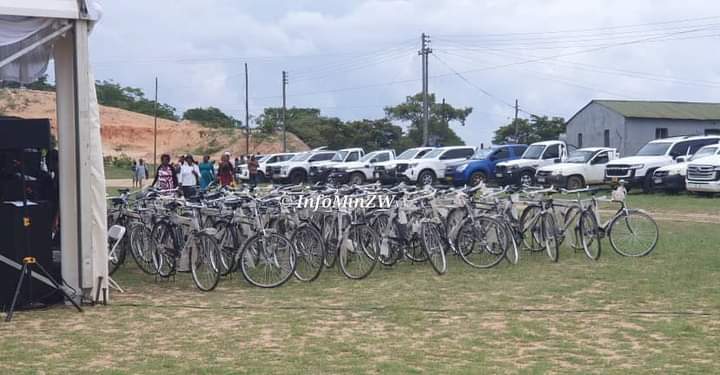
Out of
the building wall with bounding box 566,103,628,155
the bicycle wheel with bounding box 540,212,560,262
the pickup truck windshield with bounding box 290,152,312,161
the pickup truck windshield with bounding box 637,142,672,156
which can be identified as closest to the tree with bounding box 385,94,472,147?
the building wall with bounding box 566,103,628,155

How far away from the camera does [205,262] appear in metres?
10.1

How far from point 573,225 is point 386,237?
2.83m

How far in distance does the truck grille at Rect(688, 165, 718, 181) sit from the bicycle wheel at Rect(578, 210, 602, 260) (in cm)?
1405

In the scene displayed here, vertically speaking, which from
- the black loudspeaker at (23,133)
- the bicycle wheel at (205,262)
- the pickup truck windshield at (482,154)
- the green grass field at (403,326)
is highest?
the pickup truck windshield at (482,154)

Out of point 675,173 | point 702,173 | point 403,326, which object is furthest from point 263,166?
point 403,326

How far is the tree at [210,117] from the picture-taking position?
90.0m

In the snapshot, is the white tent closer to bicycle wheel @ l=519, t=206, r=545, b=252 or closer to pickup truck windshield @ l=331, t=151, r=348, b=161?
bicycle wheel @ l=519, t=206, r=545, b=252

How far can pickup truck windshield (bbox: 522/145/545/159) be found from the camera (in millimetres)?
31766

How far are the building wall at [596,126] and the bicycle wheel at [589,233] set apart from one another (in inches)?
1462

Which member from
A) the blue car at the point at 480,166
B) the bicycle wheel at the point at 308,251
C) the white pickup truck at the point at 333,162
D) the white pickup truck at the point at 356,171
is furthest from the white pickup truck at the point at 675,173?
the bicycle wheel at the point at 308,251

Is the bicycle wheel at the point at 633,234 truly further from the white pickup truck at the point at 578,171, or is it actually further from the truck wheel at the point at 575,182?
the truck wheel at the point at 575,182

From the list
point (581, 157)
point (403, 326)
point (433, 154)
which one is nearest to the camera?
point (403, 326)

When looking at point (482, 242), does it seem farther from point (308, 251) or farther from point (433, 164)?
point (433, 164)

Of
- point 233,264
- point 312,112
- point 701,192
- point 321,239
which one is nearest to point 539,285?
point 321,239
